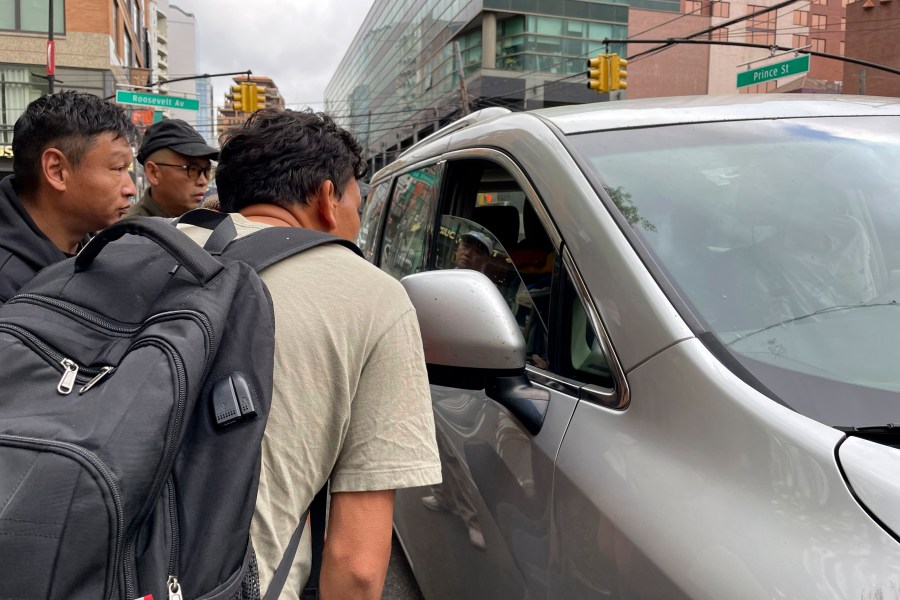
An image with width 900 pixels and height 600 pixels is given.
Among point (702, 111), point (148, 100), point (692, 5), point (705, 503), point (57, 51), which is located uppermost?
point (692, 5)

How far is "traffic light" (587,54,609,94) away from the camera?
19359 millimetres

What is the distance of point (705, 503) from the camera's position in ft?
3.60

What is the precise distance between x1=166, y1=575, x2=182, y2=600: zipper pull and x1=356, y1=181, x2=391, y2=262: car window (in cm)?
273

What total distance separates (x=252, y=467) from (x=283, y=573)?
0.28 metres

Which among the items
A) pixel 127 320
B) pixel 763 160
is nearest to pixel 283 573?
pixel 127 320

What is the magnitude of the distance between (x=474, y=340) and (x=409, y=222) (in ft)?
5.80

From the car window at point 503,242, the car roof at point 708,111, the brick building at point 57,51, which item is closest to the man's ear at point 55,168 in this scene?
the car window at point 503,242

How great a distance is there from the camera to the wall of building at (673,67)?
50875 millimetres

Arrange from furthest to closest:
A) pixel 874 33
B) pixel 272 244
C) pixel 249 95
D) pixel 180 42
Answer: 1. pixel 180 42
2. pixel 874 33
3. pixel 249 95
4. pixel 272 244

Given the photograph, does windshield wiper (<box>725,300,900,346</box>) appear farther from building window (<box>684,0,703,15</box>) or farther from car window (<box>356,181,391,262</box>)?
building window (<box>684,0,703,15</box>)

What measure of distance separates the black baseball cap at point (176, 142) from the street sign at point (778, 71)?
16148mm

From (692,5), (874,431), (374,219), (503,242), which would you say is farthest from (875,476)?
(692,5)

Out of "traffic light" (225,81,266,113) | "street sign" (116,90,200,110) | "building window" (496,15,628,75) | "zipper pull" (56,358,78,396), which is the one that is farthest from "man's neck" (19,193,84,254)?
"building window" (496,15,628,75)

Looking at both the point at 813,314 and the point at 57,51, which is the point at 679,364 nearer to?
the point at 813,314
